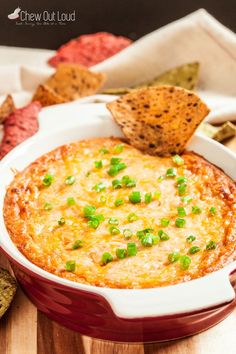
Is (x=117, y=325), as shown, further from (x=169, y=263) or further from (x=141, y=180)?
→ (x=141, y=180)

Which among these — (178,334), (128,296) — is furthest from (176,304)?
(178,334)

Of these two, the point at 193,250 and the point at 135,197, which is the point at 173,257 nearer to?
the point at 193,250

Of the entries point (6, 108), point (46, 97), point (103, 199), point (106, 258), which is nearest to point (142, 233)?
point (106, 258)

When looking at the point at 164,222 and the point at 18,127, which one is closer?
the point at 164,222

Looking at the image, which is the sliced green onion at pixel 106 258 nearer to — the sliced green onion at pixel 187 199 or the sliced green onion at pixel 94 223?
the sliced green onion at pixel 94 223

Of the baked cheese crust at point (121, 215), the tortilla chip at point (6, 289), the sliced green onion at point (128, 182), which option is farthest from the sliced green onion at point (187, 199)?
the tortilla chip at point (6, 289)

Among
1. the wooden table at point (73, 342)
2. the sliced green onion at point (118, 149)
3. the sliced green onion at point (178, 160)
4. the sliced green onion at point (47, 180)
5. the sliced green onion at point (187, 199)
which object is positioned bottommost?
the wooden table at point (73, 342)
